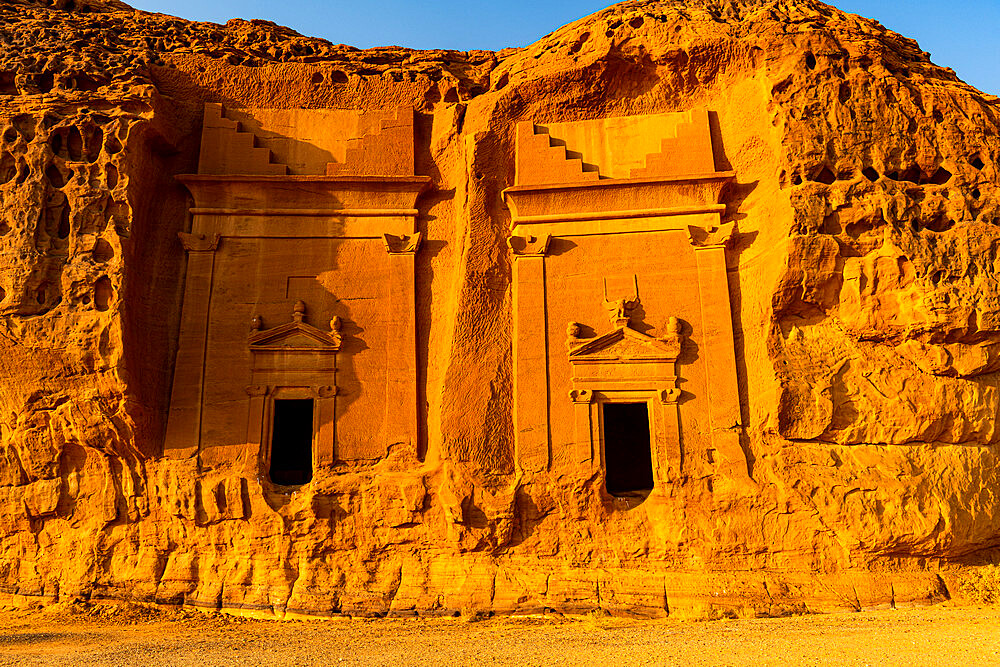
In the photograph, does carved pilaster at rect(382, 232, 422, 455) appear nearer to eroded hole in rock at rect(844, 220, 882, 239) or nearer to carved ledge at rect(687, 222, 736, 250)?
carved ledge at rect(687, 222, 736, 250)

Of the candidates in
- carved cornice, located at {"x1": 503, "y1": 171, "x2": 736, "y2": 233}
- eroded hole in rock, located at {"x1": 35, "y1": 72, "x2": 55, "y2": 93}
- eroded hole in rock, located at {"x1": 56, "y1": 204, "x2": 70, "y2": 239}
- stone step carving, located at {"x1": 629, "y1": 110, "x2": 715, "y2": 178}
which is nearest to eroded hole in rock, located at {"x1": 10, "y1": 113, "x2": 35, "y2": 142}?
eroded hole in rock, located at {"x1": 35, "y1": 72, "x2": 55, "y2": 93}

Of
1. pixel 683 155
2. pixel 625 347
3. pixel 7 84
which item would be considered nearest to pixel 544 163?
pixel 683 155

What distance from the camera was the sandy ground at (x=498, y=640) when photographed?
767 centimetres

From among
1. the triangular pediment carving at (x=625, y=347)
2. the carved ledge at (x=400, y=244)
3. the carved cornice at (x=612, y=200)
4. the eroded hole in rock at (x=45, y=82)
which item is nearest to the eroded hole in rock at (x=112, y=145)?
the eroded hole in rock at (x=45, y=82)

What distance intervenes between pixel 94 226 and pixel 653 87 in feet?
30.7

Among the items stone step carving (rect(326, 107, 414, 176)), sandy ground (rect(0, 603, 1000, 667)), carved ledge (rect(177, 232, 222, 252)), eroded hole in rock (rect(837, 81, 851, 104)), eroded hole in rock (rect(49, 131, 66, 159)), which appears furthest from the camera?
stone step carving (rect(326, 107, 414, 176))

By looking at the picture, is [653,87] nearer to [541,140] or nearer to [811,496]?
[541,140]

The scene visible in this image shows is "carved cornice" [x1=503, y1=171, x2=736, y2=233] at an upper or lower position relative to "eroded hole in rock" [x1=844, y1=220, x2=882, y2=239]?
upper

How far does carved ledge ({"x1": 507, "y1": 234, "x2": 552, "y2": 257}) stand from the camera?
1222 cm

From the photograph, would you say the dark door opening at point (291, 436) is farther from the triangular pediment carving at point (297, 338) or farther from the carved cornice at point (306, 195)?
the carved cornice at point (306, 195)

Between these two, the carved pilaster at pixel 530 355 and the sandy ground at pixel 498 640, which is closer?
the sandy ground at pixel 498 640

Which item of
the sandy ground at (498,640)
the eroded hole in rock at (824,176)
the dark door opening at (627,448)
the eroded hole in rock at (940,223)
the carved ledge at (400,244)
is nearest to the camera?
the sandy ground at (498,640)

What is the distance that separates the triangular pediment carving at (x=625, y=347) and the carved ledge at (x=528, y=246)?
1.68 meters

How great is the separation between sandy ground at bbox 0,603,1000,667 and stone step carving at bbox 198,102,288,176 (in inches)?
274
